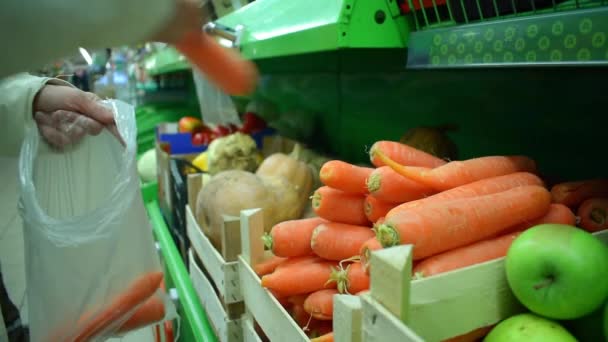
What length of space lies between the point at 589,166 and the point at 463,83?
1.34ft

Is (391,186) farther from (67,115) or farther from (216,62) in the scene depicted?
(67,115)

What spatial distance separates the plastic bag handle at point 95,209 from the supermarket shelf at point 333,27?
0.39 m

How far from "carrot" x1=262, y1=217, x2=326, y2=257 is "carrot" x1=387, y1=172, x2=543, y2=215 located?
24cm

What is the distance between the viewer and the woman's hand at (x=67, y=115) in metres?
0.82

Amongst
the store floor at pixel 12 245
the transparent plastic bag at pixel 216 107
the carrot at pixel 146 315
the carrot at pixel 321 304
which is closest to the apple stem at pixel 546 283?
the carrot at pixel 321 304

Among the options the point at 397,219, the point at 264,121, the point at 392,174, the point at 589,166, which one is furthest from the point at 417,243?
the point at 264,121

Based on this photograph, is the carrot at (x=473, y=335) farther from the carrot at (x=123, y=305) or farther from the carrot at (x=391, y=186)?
the carrot at (x=123, y=305)

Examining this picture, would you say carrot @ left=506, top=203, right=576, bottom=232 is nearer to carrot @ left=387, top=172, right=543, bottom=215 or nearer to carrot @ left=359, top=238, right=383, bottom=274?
carrot @ left=387, top=172, right=543, bottom=215

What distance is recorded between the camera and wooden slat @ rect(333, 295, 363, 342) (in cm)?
57

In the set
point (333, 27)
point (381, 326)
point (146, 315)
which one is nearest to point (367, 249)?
point (381, 326)

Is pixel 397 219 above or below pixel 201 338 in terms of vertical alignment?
above

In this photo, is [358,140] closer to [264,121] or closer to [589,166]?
[264,121]

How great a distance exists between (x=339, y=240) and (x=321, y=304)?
0.11 metres

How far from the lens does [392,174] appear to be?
753 mm
